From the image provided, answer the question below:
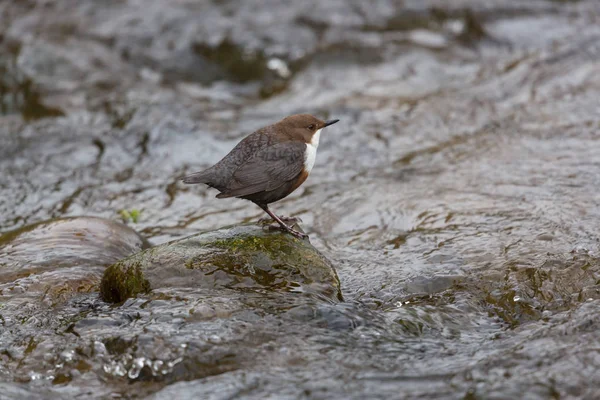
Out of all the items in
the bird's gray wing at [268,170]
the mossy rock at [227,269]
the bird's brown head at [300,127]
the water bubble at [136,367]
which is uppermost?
the bird's brown head at [300,127]

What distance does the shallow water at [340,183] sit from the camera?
386 centimetres

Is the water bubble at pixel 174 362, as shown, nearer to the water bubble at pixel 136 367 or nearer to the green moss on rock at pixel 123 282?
the water bubble at pixel 136 367

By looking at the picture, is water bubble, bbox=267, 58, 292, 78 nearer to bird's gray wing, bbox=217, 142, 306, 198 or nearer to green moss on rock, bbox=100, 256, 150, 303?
bird's gray wing, bbox=217, 142, 306, 198

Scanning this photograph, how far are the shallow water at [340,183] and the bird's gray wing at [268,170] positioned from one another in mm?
671

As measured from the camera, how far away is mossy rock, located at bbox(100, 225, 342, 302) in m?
4.47

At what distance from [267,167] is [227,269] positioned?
2.22ft

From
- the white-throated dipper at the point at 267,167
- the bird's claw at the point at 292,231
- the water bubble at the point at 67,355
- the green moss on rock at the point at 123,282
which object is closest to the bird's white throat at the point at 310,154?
the white-throated dipper at the point at 267,167

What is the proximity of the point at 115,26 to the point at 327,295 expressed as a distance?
25.5ft

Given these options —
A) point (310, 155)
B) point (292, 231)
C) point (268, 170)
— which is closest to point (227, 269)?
point (292, 231)

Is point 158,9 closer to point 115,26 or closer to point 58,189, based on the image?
point 115,26

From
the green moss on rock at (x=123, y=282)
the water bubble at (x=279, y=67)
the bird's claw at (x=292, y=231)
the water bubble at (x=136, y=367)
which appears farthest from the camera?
the water bubble at (x=279, y=67)

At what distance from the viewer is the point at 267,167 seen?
4777mm

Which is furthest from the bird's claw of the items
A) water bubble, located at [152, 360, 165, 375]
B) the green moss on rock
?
water bubble, located at [152, 360, 165, 375]

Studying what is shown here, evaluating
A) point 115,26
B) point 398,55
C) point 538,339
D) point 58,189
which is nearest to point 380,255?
point 538,339
